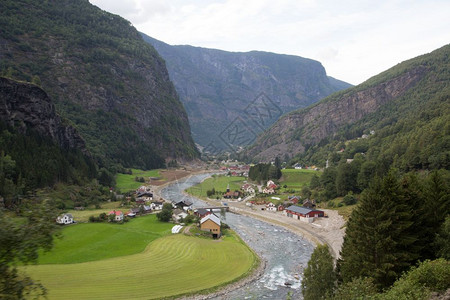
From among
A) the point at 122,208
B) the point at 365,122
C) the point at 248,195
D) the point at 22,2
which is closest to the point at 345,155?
the point at 248,195

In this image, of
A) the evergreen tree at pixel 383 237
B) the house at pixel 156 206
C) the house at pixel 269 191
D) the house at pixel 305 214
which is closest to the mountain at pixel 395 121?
the house at pixel 305 214

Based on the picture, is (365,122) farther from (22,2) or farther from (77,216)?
(22,2)

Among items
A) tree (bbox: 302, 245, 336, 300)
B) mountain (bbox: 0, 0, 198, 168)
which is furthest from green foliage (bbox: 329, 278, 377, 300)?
mountain (bbox: 0, 0, 198, 168)

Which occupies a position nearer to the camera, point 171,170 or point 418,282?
point 418,282

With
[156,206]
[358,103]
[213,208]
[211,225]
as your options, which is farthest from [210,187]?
[358,103]

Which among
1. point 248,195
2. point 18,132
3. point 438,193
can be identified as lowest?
point 248,195
